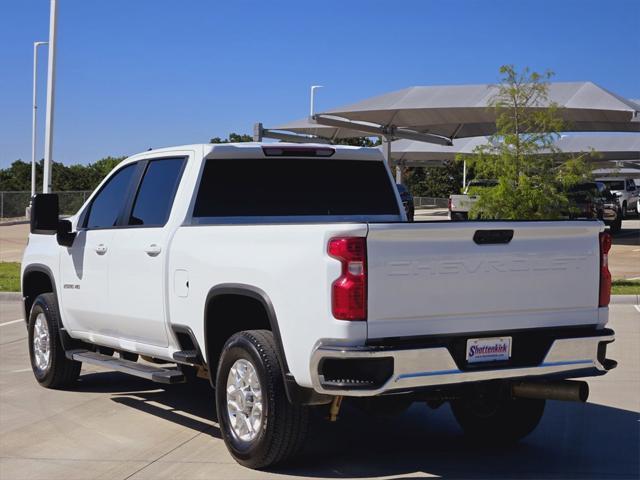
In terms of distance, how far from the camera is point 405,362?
5594 mm

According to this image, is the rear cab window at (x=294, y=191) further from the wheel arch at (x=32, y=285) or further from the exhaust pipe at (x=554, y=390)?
the wheel arch at (x=32, y=285)

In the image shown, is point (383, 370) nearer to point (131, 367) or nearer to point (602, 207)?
point (131, 367)

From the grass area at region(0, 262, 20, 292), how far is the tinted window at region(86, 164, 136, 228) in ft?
30.0

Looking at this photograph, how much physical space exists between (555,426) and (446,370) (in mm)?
Answer: 2359

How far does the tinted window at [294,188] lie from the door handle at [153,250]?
364 millimetres

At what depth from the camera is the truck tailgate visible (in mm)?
5613

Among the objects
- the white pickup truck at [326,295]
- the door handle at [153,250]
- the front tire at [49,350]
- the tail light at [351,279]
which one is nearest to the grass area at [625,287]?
the white pickup truck at [326,295]

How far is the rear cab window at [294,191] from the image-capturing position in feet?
24.8

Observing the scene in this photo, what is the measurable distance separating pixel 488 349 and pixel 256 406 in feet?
4.67

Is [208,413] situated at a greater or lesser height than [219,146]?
lesser

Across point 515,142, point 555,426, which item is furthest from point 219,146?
point 515,142

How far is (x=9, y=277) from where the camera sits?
19828 millimetres

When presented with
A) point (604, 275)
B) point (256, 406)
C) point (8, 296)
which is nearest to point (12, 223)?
point (8, 296)

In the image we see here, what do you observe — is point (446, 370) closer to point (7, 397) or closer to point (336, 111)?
point (7, 397)
